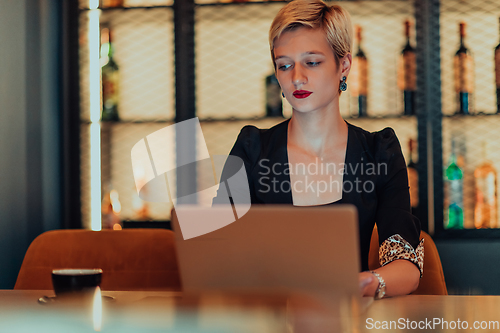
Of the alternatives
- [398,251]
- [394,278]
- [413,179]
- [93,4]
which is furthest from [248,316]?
[93,4]

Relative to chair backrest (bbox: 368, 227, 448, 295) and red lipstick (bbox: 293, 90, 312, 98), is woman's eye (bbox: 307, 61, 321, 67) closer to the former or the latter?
red lipstick (bbox: 293, 90, 312, 98)

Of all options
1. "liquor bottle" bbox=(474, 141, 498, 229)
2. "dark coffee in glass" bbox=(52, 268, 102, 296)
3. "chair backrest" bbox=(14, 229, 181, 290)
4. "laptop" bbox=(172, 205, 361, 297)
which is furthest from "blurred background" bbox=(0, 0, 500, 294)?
"laptop" bbox=(172, 205, 361, 297)

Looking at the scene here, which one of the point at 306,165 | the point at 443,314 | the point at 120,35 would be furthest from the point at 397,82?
the point at 443,314

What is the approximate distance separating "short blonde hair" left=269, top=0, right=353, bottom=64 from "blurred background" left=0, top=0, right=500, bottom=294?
2.33 ft

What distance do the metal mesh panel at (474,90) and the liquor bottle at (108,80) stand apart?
1304mm

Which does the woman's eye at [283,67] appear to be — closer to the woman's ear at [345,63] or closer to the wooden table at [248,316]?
the woman's ear at [345,63]

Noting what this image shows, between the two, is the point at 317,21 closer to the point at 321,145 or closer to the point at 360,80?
the point at 321,145

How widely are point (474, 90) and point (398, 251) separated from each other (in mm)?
1173

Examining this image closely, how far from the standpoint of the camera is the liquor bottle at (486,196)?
1.72 metres

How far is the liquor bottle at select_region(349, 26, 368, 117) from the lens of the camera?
5.83 ft

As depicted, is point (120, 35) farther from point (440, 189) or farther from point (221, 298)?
point (221, 298)

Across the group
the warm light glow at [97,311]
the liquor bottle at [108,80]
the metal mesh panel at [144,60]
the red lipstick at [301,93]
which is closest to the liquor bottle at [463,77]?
the red lipstick at [301,93]

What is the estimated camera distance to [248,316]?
0.56m

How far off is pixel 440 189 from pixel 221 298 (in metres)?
1.30
